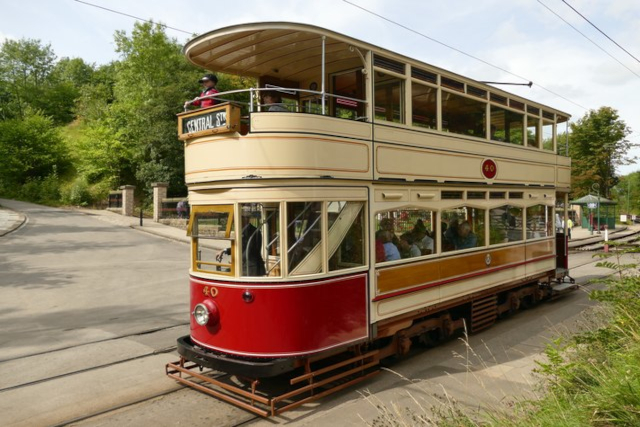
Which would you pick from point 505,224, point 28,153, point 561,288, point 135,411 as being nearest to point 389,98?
point 505,224

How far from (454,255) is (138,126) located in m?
29.8

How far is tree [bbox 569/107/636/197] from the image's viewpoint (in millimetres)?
45094

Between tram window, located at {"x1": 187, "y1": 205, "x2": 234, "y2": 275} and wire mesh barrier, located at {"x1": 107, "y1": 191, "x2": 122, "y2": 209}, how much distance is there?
2631 centimetres

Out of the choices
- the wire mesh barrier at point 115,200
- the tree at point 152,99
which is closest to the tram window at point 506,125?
the tree at point 152,99

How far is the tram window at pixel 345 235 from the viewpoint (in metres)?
6.06

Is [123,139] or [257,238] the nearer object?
[257,238]

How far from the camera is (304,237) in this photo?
5.87 meters

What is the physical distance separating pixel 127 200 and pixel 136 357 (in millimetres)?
23299

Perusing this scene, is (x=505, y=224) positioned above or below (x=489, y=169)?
below

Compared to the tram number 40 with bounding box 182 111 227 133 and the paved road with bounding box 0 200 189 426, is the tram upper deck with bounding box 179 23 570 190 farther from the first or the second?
the paved road with bounding box 0 200 189 426

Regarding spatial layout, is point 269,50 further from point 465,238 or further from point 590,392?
point 590,392

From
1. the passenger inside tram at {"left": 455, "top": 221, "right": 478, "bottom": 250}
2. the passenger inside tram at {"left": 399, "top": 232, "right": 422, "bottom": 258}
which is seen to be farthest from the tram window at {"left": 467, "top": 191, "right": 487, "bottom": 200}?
the passenger inside tram at {"left": 399, "top": 232, "right": 422, "bottom": 258}

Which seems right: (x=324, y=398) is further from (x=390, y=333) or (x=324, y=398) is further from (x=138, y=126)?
(x=138, y=126)

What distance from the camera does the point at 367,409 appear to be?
18.1 ft
